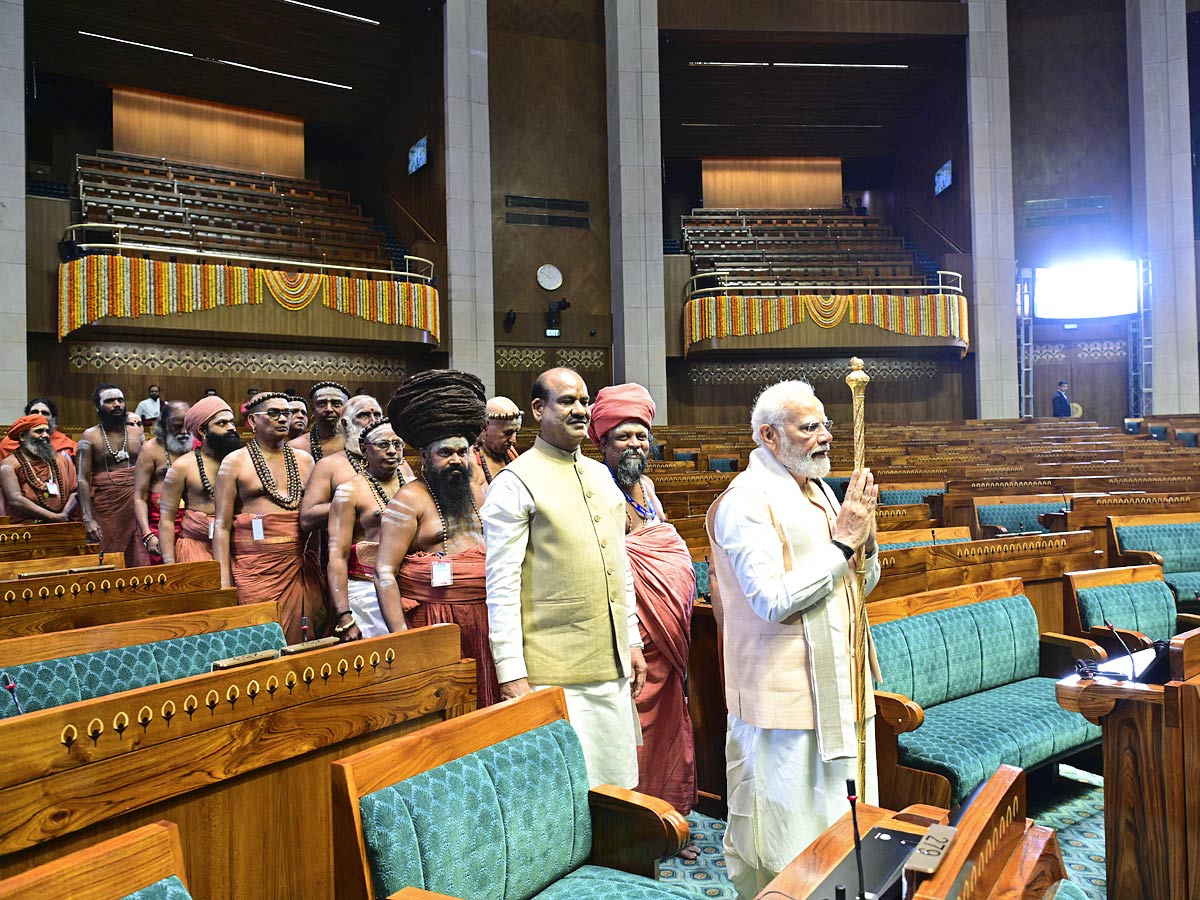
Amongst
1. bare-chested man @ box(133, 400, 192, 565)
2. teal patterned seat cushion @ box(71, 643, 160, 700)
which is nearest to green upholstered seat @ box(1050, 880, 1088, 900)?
teal patterned seat cushion @ box(71, 643, 160, 700)

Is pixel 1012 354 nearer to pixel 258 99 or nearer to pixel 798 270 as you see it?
pixel 798 270

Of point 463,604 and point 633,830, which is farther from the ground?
point 463,604

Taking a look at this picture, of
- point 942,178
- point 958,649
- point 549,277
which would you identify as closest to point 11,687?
point 958,649

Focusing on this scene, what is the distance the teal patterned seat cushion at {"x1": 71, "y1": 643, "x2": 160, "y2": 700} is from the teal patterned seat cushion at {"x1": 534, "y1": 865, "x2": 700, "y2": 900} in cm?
123

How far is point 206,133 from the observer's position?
16625 millimetres

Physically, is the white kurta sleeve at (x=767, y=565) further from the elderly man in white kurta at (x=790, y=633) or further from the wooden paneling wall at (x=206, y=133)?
the wooden paneling wall at (x=206, y=133)

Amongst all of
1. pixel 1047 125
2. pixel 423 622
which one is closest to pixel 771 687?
pixel 423 622

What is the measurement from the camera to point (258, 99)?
16.6 meters

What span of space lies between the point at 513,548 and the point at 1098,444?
9.94 m

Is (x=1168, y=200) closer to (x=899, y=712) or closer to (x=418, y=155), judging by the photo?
(x=418, y=155)

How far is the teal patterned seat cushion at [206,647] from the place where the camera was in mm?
2533

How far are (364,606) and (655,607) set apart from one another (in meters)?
1.03

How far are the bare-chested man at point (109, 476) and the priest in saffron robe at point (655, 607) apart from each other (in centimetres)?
401

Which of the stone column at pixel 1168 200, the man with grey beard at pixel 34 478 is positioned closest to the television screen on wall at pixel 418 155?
the man with grey beard at pixel 34 478
